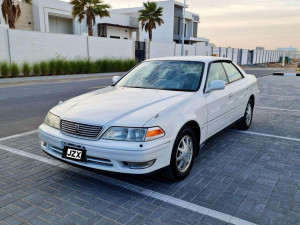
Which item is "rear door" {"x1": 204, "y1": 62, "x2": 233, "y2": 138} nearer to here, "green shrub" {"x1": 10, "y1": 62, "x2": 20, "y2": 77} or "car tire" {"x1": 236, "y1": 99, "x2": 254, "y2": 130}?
"car tire" {"x1": 236, "y1": 99, "x2": 254, "y2": 130}

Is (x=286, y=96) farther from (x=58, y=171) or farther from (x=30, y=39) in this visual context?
(x=30, y=39)

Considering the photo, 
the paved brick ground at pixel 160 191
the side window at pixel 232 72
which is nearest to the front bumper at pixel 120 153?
the paved brick ground at pixel 160 191

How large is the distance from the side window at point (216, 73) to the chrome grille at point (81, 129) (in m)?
1.99

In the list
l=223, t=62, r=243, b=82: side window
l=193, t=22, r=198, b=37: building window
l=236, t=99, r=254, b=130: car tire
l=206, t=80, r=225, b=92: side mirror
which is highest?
l=193, t=22, r=198, b=37: building window

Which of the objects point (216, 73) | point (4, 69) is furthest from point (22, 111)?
point (4, 69)

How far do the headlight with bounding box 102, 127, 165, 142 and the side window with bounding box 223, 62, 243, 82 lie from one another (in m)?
2.72

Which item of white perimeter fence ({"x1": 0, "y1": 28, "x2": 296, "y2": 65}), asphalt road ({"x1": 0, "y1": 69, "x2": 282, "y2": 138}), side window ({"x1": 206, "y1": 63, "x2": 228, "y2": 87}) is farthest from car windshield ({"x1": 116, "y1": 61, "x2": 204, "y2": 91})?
white perimeter fence ({"x1": 0, "y1": 28, "x2": 296, "y2": 65})

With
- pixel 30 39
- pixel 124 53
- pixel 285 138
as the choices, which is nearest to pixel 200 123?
pixel 285 138

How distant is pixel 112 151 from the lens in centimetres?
304

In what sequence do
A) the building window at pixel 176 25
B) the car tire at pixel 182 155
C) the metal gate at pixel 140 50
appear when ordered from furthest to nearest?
the building window at pixel 176 25
the metal gate at pixel 140 50
the car tire at pixel 182 155

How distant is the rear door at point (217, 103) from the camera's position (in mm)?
4219

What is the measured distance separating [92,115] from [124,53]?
25202mm

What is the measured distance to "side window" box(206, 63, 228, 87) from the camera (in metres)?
4.48

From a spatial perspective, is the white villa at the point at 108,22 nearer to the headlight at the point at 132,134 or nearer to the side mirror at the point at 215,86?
the side mirror at the point at 215,86
